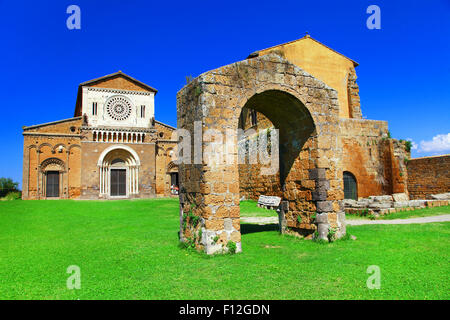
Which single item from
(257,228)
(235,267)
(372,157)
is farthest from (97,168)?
(235,267)

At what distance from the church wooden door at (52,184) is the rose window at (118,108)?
7208 mm

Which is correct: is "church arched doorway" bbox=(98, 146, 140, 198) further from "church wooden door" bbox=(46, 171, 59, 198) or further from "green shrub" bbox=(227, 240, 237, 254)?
"green shrub" bbox=(227, 240, 237, 254)

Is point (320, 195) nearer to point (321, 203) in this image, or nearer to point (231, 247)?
point (321, 203)

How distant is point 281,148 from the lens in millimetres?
8719

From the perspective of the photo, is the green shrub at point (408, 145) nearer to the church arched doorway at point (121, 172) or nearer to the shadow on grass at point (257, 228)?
Answer: the shadow on grass at point (257, 228)

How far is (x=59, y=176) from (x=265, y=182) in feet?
64.4

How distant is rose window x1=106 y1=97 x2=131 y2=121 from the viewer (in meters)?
28.7

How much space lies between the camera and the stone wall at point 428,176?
699 inches

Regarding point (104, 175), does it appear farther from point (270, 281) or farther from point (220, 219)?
point (270, 281)

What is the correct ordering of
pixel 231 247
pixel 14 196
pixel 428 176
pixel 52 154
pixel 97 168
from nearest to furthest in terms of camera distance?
1. pixel 231 247
2. pixel 428 176
3. pixel 14 196
4. pixel 52 154
5. pixel 97 168

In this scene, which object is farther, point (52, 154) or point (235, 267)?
point (52, 154)

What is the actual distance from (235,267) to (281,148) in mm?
4402

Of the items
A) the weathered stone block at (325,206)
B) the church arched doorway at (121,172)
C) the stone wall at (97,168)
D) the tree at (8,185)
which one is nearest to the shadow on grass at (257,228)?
the weathered stone block at (325,206)
